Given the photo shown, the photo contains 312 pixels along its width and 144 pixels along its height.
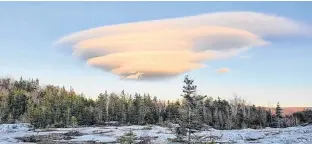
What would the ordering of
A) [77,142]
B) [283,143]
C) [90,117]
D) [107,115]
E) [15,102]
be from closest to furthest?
[283,143] → [77,142] → [90,117] → [107,115] → [15,102]

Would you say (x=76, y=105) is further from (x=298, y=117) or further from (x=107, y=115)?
(x=298, y=117)

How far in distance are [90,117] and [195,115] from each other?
10583cm

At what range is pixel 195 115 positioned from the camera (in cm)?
2878

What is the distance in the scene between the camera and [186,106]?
29.0 meters

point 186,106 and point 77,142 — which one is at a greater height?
point 186,106

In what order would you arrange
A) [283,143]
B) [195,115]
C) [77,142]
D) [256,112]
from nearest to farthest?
[195,115] → [283,143] → [77,142] → [256,112]

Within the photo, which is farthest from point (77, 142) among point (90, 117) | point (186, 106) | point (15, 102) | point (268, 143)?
point (15, 102)

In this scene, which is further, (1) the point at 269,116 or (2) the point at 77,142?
(1) the point at 269,116

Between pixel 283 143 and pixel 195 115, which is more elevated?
pixel 195 115

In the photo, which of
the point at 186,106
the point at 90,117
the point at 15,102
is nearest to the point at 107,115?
the point at 90,117

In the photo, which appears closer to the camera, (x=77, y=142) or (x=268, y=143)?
(x=268, y=143)

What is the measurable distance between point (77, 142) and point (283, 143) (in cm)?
2829

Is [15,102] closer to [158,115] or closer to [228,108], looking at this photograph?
[158,115]

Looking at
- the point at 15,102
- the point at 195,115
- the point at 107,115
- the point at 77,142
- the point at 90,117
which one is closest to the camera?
the point at 195,115
